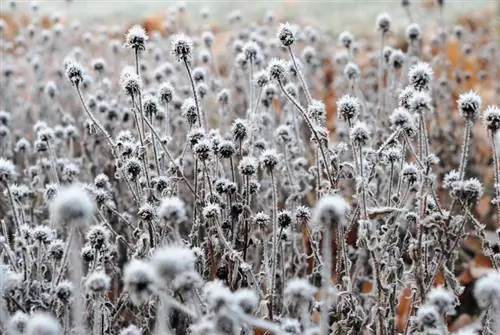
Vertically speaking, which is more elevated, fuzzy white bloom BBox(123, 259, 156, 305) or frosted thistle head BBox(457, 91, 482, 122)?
frosted thistle head BBox(457, 91, 482, 122)

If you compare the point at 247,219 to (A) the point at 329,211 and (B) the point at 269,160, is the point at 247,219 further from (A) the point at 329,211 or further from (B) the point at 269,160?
(A) the point at 329,211

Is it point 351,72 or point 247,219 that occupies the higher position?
point 351,72

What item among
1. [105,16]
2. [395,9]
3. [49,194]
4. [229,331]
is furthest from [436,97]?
[105,16]

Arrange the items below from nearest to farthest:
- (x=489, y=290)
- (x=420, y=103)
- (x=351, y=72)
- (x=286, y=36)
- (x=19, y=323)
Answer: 1. (x=489, y=290)
2. (x=19, y=323)
3. (x=420, y=103)
4. (x=286, y=36)
5. (x=351, y=72)

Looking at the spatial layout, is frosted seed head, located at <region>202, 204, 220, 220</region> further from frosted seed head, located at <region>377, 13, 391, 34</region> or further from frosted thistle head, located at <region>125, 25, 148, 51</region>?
frosted seed head, located at <region>377, 13, 391, 34</region>

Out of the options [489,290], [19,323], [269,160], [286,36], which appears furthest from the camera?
[286,36]

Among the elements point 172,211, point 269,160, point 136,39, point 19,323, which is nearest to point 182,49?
point 136,39

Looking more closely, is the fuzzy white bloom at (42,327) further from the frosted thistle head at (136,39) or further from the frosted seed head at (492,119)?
the frosted seed head at (492,119)

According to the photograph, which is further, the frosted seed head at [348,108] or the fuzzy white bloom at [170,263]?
the frosted seed head at [348,108]

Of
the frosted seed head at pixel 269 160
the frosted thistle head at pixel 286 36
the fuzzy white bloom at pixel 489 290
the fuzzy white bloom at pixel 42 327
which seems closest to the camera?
the fuzzy white bloom at pixel 42 327

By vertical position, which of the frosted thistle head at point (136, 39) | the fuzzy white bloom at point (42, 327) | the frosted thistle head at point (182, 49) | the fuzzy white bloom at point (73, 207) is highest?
the frosted thistle head at point (136, 39)

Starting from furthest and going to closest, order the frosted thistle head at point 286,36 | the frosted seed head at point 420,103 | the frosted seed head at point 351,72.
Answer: the frosted seed head at point 351,72 < the frosted thistle head at point 286,36 < the frosted seed head at point 420,103

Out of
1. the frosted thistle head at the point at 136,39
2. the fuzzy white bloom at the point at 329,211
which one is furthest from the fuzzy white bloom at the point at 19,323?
the frosted thistle head at the point at 136,39

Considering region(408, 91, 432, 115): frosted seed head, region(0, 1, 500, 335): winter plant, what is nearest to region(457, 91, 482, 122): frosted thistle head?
region(0, 1, 500, 335): winter plant
